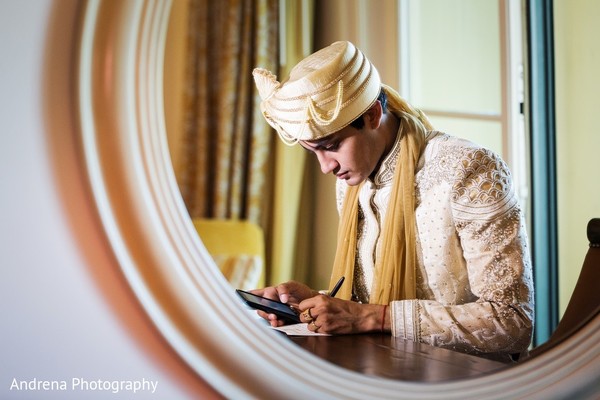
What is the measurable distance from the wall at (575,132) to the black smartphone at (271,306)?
825mm

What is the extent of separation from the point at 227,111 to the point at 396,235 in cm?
27

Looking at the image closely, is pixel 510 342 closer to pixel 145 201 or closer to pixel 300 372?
pixel 300 372

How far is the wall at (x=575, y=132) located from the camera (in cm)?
138

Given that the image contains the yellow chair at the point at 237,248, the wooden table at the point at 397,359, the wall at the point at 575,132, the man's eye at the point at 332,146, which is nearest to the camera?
the wooden table at the point at 397,359

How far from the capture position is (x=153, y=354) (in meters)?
0.51

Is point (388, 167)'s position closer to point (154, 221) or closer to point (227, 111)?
point (227, 111)

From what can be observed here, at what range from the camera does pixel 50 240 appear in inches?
19.1

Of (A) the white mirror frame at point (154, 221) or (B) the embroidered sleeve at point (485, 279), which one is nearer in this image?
(A) the white mirror frame at point (154, 221)

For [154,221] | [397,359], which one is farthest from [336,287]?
[154,221]

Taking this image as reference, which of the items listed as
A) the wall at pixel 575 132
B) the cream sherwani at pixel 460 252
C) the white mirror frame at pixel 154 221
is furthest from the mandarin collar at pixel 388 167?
the wall at pixel 575 132

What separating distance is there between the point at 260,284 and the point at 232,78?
24cm

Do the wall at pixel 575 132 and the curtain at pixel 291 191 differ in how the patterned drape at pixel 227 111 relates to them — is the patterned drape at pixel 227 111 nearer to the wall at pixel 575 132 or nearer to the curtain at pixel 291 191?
the curtain at pixel 291 191

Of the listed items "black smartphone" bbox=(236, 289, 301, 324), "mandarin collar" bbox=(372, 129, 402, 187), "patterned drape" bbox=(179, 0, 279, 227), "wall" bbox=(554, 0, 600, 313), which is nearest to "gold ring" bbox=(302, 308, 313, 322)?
"black smartphone" bbox=(236, 289, 301, 324)

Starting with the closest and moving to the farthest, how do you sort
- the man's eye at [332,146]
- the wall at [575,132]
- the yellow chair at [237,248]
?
the yellow chair at [237,248], the man's eye at [332,146], the wall at [575,132]
